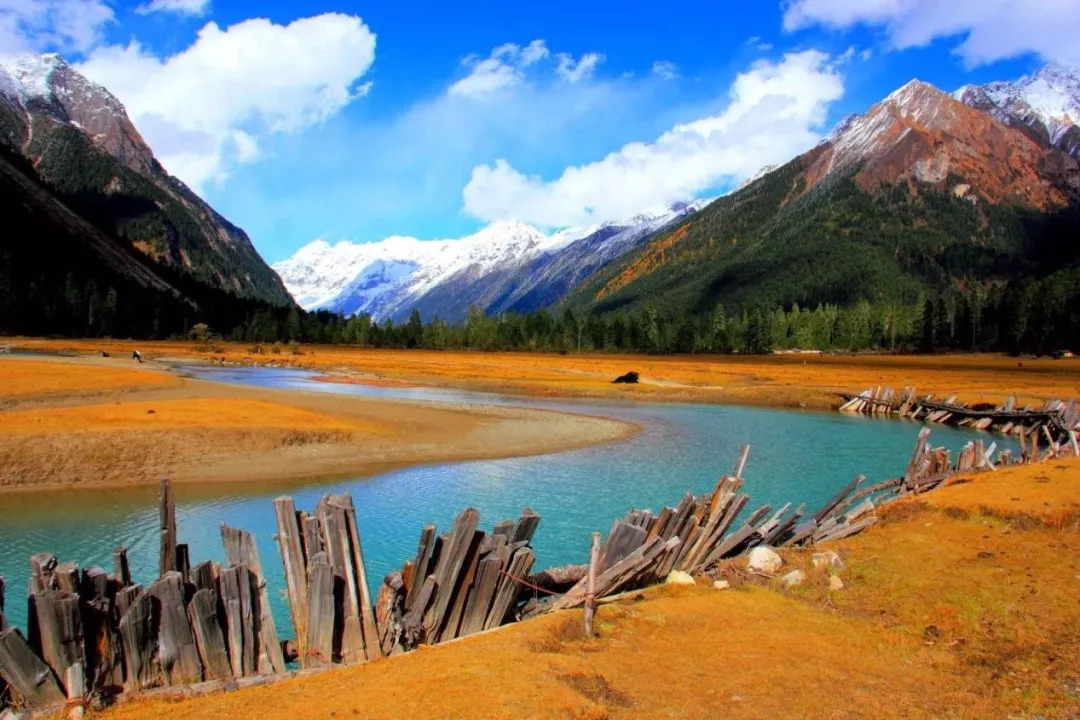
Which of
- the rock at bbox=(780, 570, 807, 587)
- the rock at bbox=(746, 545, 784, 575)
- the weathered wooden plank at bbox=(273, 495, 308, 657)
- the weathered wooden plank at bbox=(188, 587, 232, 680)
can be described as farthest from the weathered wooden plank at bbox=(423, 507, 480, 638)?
the rock at bbox=(780, 570, 807, 587)

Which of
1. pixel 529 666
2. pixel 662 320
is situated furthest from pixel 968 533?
pixel 662 320

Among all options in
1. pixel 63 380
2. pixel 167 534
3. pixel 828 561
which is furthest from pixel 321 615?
pixel 63 380

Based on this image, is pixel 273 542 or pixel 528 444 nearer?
pixel 273 542

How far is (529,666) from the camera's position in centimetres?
814

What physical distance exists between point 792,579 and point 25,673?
11115 mm

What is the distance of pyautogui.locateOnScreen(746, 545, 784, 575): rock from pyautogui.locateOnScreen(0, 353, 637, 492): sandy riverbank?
16.6 metres

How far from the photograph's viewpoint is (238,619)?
845cm

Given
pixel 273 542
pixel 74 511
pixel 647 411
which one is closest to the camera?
pixel 273 542

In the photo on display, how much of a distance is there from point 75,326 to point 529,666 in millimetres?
163893

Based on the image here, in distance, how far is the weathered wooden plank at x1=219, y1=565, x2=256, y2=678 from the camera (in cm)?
841

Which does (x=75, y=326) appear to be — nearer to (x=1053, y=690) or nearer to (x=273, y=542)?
(x=273, y=542)

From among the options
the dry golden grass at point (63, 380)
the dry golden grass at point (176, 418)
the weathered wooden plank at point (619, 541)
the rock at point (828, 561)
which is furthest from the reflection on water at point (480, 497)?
the dry golden grass at point (63, 380)

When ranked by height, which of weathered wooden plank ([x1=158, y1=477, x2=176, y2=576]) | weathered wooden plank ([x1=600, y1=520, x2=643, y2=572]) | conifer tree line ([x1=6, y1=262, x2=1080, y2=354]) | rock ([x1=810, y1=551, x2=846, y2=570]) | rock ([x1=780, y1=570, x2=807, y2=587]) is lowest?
rock ([x1=780, y1=570, x2=807, y2=587])

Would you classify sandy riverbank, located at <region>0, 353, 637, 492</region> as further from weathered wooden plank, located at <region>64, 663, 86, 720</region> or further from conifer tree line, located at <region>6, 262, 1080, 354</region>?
conifer tree line, located at <region>6, 262, 1080, 354</region>
